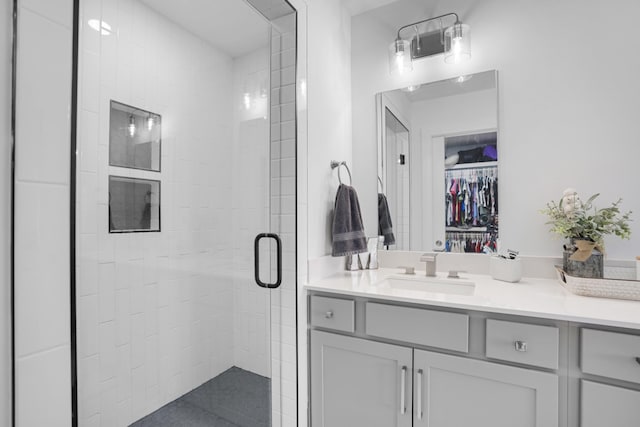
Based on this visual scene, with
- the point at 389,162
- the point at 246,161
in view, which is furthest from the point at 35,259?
the point at 389,162

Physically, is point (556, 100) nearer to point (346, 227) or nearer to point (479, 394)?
point (346, 227)

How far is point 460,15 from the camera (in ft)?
6.04

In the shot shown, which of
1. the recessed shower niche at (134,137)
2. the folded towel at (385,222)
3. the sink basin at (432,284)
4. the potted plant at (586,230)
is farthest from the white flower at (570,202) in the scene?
the recessed shower niche at (134,137)

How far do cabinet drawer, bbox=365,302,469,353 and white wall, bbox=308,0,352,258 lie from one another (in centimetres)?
47

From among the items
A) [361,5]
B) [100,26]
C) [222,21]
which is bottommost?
[100,26]

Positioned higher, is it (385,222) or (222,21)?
(222,21)

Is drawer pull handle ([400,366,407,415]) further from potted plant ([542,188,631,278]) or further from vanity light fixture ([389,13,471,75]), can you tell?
vanity light fixture ([389,13,471,75])

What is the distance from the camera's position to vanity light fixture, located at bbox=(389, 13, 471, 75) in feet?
5.87

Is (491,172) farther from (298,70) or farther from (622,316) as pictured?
(298,70)

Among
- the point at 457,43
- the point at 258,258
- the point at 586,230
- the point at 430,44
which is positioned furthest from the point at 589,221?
the point at 258,258

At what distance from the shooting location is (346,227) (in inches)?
68.5

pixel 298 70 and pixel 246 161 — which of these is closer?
pixel 246 161

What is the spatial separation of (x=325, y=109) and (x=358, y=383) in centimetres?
141

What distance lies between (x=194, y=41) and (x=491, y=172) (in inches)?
61.8
